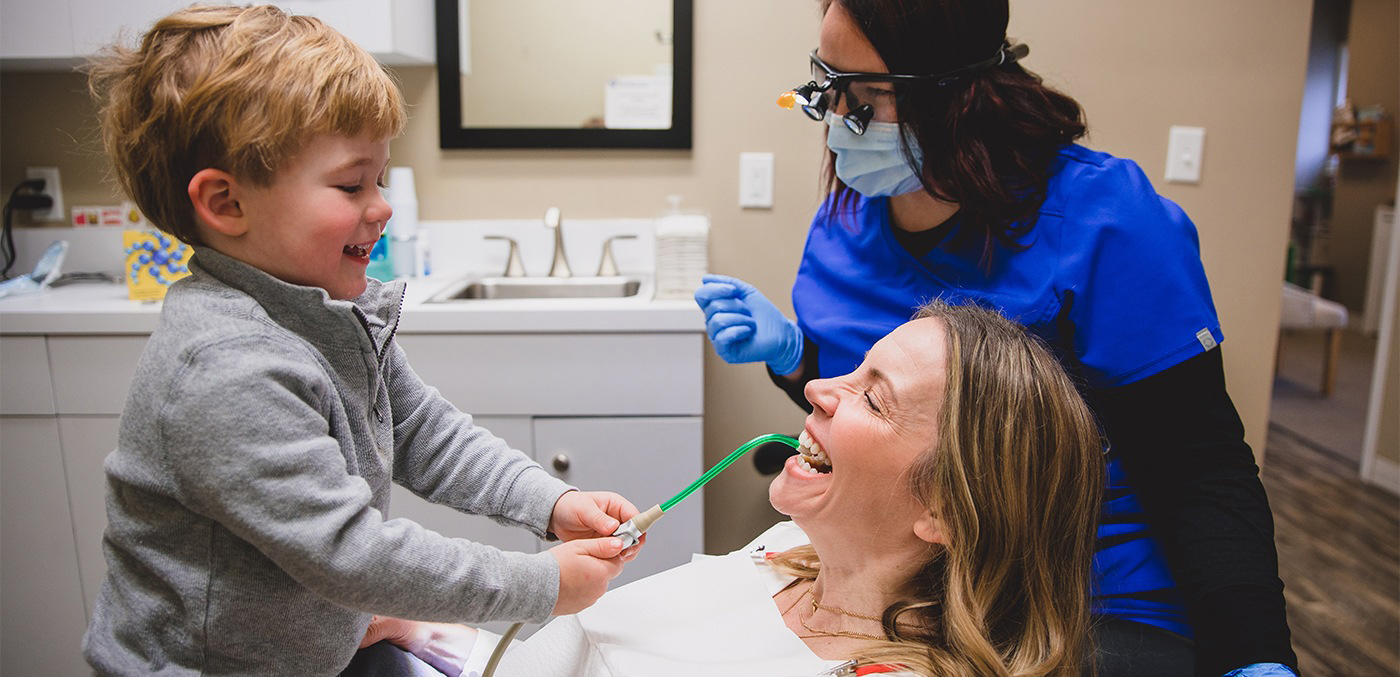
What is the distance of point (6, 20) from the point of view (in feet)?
6.57

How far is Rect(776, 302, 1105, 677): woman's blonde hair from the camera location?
99 centimetres

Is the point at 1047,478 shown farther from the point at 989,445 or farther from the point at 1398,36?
the point at 1398,36

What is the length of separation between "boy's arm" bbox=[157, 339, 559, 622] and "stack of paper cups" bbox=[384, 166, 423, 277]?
4.87 feet

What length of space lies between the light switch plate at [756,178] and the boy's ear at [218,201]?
5.13 feet

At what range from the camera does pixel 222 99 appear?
0.79 metres

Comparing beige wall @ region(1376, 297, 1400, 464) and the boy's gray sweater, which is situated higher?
the boy's gray sweater

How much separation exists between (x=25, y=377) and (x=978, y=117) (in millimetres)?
1920

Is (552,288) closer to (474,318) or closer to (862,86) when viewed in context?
(474,318)

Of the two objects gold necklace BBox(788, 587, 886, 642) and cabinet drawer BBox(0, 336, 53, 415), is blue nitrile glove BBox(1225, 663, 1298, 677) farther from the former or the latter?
cabinet drawer BBox(0, 336, 53, 415)

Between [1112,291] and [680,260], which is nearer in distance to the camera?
[1112,291]

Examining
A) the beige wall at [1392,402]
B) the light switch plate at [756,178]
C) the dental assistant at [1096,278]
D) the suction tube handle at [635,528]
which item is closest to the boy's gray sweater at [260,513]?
the suction tube handle at [635,528]

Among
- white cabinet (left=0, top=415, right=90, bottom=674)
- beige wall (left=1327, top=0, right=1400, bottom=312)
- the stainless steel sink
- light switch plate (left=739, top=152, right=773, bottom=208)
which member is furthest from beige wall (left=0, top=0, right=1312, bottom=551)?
beige wall (left=1327, top=0, right=1400, bottom=312)

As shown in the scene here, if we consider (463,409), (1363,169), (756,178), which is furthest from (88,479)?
(1363,169)

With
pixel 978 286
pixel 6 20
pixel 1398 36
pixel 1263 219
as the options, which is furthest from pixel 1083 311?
pixel 1398 36
